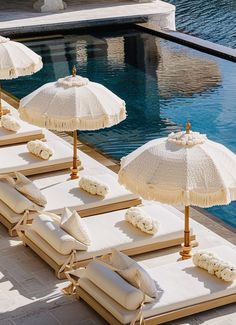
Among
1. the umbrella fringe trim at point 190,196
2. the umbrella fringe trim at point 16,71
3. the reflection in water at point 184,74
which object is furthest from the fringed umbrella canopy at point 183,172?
the reflection in water at point 184,74

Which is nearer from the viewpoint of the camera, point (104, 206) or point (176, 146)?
point (176, 146)

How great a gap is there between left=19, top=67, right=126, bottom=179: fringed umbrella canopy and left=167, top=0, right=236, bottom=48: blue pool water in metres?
12.7

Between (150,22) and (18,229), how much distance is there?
16.2 meters

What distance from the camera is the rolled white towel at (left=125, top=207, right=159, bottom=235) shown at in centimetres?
1088

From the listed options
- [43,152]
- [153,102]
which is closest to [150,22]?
[153,102]

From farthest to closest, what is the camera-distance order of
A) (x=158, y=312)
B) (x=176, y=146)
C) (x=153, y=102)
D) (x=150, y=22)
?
(x=150, y=22) → (x=153, y=102) → (x=176, y=146) → (x=158, y=312)

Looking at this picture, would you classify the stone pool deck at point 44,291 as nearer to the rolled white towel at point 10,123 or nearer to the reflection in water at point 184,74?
the rolled white towel at point 10,123

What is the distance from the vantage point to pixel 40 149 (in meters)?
13.6

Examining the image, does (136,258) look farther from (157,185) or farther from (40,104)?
(40,104)

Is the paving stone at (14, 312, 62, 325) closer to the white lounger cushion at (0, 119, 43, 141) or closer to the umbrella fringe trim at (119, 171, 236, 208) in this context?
the umbrella fringe trim at (119, 171, 236, 208)

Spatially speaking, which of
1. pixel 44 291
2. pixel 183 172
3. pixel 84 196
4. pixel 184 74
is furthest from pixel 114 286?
pixel 184 74

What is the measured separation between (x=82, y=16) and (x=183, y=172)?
17535 mm

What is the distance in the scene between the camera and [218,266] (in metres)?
9.59

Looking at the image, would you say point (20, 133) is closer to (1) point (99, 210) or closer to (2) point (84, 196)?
(2) point (84, 196)
